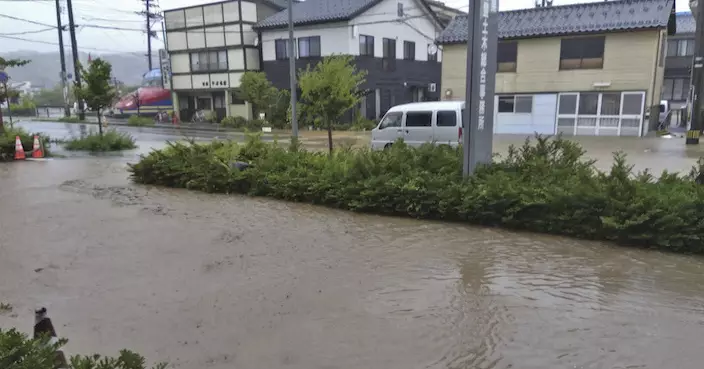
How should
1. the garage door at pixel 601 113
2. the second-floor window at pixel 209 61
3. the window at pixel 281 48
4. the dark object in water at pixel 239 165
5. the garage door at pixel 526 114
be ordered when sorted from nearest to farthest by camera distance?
the dark object in water at pixel 239 165
the garage door at pixel 601 113
the garage door at pixel 526 114
the window at pixel 281 48
the second-floor window at pixel 209 61

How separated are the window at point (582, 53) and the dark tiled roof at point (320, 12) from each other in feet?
37.9

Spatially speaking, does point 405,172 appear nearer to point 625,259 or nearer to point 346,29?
point 625,259

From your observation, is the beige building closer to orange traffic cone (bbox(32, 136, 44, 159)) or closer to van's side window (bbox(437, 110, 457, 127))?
van's side window (bbox(437, 110, 457, 127))

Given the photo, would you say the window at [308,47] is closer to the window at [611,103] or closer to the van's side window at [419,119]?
the window at [611,103]

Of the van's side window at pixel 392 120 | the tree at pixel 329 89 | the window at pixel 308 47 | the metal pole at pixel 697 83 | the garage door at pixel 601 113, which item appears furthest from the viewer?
the window at pixel 308 47

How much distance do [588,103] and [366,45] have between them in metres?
13.0

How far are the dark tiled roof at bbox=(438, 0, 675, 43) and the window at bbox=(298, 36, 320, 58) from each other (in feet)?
26.3

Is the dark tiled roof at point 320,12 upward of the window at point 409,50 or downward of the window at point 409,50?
upward

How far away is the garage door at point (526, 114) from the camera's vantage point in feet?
79.5

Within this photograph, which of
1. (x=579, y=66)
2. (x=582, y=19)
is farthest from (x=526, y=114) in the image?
(x=582, y=19)

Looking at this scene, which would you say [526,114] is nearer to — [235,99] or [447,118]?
[447,118]

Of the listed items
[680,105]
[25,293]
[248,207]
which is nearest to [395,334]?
[25,293]

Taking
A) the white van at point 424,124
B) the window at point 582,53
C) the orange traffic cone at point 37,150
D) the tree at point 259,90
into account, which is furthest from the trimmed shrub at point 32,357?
the tree at point 259,90

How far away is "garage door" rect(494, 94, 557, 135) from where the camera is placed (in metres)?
24.2
